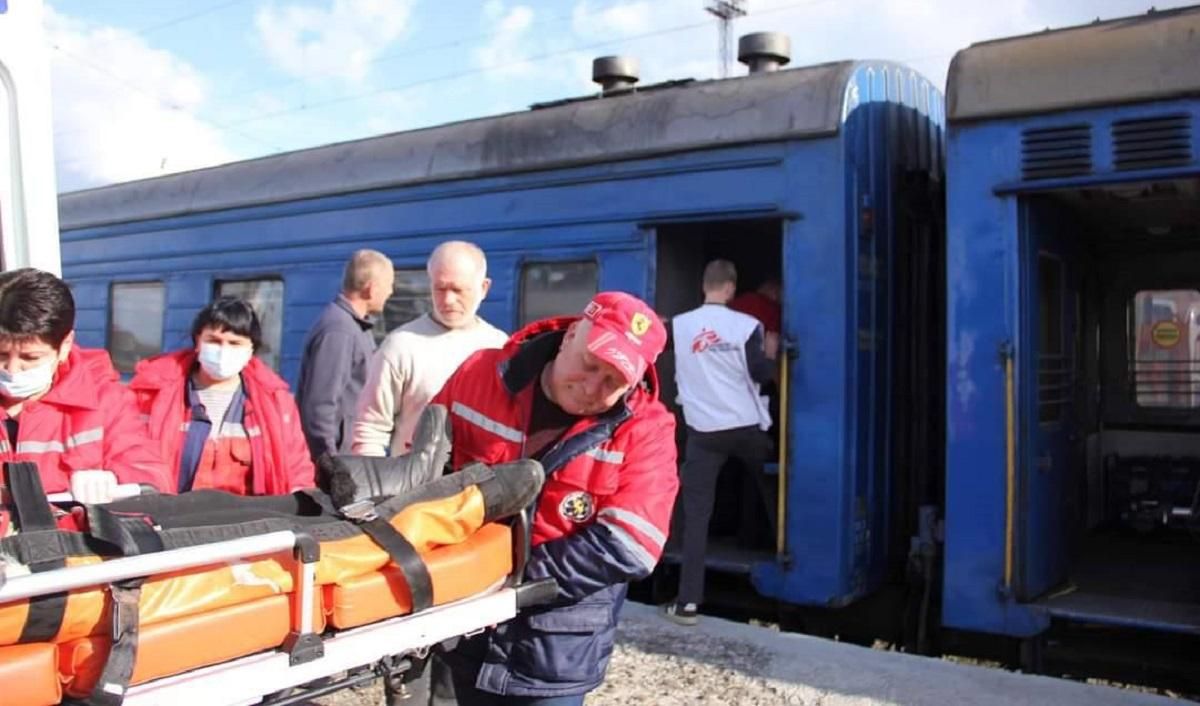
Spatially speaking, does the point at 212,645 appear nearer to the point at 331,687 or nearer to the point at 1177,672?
the point at 331,687

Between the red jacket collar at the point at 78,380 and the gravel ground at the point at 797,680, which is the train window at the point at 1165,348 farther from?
the red jacket collar at the point at 78,380

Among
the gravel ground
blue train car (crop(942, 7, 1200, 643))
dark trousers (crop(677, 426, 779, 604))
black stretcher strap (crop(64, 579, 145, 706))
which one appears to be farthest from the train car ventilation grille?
black stretcher strap (crop(64, 579, 145, 706))

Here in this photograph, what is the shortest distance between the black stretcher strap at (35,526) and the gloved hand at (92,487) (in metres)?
0.59

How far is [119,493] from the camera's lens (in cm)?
252

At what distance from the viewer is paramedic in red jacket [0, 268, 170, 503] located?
2441mm

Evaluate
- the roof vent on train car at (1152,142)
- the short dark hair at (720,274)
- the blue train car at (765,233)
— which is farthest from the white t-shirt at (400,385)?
the roof vent on train car at (1152,142)

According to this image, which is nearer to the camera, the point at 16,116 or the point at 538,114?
the point at 16,116

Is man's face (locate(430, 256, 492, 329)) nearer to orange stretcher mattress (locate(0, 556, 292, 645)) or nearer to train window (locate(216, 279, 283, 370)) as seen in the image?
orange stretcher mattress (locate(0, 556, 292, 645))

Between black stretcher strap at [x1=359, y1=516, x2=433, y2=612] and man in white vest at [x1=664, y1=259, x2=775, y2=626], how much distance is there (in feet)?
10.9

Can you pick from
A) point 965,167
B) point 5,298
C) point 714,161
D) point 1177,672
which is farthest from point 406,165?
point 1177,672

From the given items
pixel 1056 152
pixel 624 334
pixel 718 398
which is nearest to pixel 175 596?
pixel 624 334

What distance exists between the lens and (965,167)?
15.8ft

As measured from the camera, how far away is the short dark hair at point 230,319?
3.28 meters

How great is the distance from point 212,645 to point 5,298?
3.86 feet
